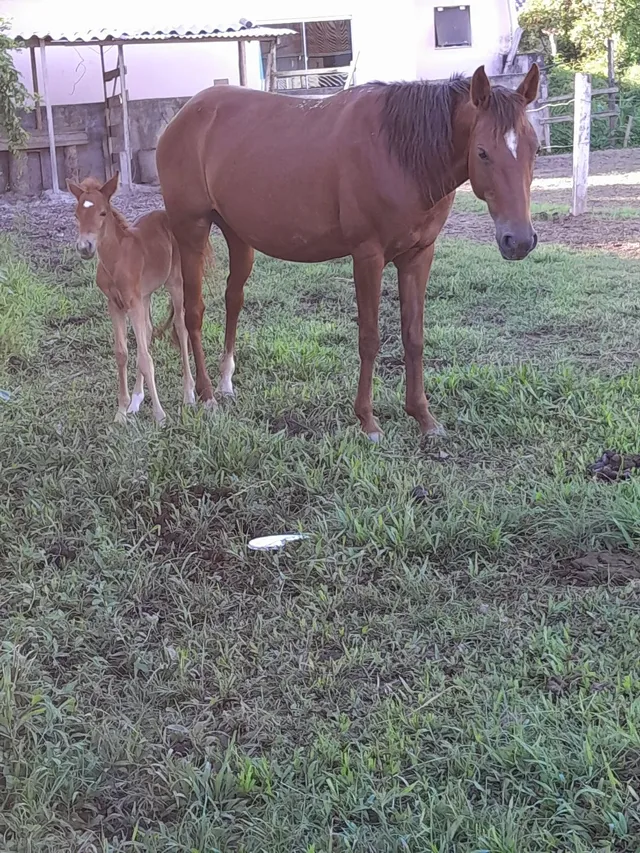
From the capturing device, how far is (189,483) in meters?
3.91

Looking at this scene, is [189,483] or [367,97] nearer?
[189,483]

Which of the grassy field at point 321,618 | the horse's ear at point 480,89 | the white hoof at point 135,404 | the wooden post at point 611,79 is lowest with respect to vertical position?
the grassy field at point 321,618

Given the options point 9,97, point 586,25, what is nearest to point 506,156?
point 9,97

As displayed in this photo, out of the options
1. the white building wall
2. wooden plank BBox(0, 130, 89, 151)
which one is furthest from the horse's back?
the white building wall

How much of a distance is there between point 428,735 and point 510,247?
2.28 meters

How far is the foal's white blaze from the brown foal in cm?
210

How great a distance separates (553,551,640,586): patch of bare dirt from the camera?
10.3ft

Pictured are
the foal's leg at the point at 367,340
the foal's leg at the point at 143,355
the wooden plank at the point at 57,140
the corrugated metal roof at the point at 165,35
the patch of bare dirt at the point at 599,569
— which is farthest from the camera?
the wooden plank at the point at 57,140

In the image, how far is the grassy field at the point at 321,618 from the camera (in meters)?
2.19

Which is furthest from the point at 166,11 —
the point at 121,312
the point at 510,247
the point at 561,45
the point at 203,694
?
the point at 203,694

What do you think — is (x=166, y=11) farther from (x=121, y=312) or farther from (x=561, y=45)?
(x=121, y=312)

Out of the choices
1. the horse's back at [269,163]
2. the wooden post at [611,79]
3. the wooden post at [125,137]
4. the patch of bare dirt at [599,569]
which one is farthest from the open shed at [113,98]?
the patch of bare dirt at [599,569]

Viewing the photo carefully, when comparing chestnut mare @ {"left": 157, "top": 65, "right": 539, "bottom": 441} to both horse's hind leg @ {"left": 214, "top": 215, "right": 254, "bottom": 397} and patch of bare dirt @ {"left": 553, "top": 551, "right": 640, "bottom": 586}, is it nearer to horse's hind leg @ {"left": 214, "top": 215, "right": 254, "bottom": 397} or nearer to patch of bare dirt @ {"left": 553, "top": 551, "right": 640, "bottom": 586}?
horse's hind leg @ {"left": 214, "top": 215, "right": 254, "bottom": 397}

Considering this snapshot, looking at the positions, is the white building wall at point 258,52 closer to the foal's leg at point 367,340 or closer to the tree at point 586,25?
the tree at point 586,25
